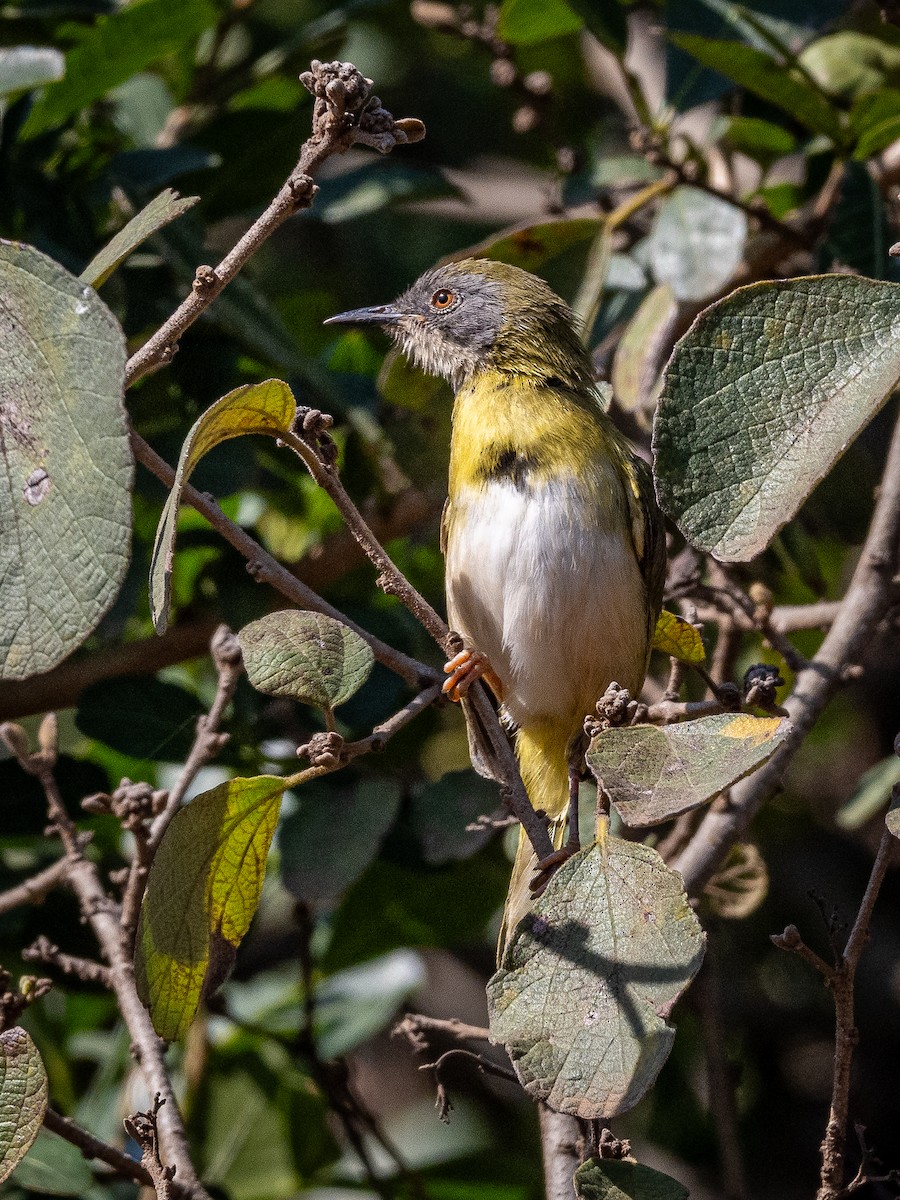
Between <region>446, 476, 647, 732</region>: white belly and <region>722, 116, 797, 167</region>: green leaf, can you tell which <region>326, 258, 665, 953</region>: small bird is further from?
<region>722, 116, 797, 167</region>: green leaf

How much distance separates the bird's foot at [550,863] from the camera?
200 centimetres

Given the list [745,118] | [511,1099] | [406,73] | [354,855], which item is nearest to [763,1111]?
[511,1099]

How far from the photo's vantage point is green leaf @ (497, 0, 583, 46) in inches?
145

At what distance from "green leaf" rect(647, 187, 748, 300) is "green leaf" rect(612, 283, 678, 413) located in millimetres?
61

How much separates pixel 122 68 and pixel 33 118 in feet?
0.83

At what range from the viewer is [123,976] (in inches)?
90.2

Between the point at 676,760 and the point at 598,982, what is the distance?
0.96 feet

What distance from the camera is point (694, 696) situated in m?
3.50

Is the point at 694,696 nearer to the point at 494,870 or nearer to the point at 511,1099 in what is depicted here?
the point at 494,870

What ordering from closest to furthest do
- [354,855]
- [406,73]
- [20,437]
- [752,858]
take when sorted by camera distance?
[20,437]
[354,855]
[752,858]
[406,73]

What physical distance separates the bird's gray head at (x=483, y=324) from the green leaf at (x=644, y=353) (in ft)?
0.39

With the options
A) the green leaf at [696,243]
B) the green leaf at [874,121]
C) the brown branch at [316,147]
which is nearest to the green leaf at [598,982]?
the brown branch at [316,147]

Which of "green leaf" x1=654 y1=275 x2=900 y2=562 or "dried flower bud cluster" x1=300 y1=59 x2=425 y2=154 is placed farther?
"green leaf" x1=654 y1=275 x2=900 y2=562

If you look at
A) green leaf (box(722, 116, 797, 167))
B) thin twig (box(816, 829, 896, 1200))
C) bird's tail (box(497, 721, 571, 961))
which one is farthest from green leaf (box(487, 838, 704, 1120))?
green leaf (box(722, 116, 797, 167))
